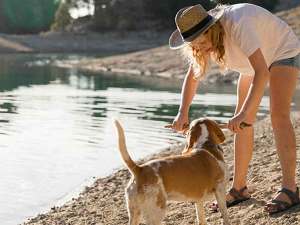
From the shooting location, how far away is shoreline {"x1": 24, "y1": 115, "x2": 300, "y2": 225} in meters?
6.22


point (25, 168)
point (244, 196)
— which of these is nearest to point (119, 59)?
point (25, 168)

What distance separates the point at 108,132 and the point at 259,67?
31.3ft

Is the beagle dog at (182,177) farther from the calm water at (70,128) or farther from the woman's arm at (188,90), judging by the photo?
the calm water at (70,128)

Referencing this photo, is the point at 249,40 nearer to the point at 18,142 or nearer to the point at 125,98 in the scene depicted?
the point at 18,142

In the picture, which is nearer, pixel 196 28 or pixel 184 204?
pixel 196 28

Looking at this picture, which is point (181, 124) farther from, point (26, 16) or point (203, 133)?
point (26, 16)

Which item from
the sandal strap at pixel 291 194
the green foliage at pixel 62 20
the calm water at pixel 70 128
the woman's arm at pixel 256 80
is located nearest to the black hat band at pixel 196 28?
the woman's arm at pixel 256 80

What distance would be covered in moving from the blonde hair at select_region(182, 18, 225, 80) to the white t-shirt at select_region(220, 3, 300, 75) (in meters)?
0.05

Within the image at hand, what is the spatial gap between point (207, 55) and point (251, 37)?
43cm

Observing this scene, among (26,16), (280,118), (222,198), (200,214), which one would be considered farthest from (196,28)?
(26,16)

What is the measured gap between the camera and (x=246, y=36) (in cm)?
548

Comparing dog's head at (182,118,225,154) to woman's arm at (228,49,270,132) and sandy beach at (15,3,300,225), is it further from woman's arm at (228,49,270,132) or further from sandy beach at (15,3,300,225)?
sandy beach at (15,3,300,225)

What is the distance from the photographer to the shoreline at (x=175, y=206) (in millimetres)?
6219

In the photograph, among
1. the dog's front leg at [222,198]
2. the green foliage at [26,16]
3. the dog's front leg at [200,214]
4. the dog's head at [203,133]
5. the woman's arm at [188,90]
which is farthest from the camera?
the green foliage at [26,16]
